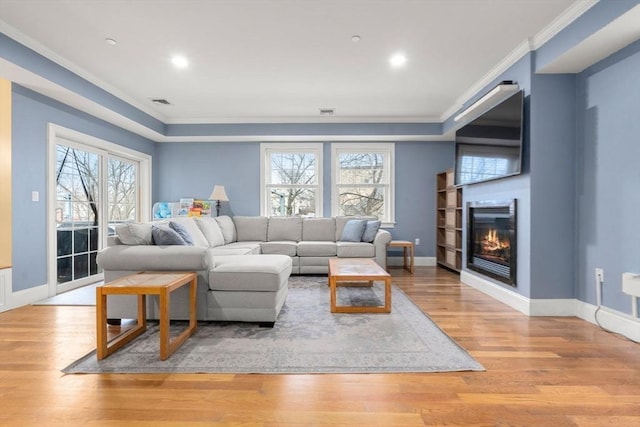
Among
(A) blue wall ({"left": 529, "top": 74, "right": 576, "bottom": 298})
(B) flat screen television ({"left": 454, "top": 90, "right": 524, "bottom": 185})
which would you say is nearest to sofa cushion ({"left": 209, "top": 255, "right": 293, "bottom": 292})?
(A) blue wall ({"left": 529, "top": 74, "right": 576, "bottom": 298})

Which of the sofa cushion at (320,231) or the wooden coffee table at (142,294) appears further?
the sofa cushion at (320,231)

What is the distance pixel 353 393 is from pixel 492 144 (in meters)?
2.97

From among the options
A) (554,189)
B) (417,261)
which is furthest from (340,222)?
(554,189)

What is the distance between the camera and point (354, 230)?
15.2 feet

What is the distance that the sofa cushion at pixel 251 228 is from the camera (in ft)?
16.5

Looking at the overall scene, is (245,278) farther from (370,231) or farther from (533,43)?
(533,43)

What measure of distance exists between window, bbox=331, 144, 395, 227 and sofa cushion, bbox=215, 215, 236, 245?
177 centimetres

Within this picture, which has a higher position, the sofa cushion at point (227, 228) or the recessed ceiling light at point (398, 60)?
the recessed ceiling light at point (398, 60)

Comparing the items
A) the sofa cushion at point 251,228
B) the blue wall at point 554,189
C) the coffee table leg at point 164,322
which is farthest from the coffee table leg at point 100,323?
the blue wall at point 554,189

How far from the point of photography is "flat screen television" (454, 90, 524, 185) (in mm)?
2932

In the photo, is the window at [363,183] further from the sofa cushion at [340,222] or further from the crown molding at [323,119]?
the crown molding at [323,119]

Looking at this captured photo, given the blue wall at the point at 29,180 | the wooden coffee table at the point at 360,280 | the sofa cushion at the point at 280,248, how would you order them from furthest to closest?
the sofa cushion at the point at 280,248 < the blue wall at the point at 29,180 < the wooden coffee table at the point at 360,280

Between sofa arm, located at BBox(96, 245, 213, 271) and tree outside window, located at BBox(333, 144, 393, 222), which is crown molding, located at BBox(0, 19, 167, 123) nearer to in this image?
sofa arm, located at BBox(96, 245, 213, 271)

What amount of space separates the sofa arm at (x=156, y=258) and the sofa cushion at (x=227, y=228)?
2246mm
